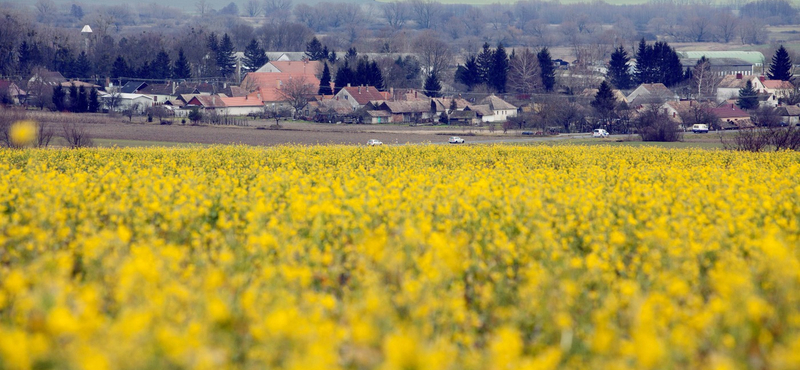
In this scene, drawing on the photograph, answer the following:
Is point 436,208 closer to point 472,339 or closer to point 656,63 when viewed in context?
point 472,339

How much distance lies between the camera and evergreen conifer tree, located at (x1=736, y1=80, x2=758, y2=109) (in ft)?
290

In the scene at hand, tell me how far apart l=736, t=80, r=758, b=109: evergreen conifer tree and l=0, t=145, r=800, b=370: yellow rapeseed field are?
3241 inches

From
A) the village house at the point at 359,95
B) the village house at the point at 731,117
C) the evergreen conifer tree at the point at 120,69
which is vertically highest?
the evergreen conifer tree at the point at 120,69

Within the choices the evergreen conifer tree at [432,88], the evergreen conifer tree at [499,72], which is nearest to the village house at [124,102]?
the evergreen conifer tree at [432,88]

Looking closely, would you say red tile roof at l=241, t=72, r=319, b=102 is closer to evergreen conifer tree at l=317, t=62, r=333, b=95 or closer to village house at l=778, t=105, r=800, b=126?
evergreen conifer tree at l=317, t=62, r=333, b=95

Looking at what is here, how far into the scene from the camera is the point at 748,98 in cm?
8944

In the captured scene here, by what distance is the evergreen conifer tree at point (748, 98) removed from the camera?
88438 mm

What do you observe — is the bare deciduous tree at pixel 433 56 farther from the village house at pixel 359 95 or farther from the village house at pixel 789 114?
the village house at pixel 789 114

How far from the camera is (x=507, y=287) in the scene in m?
8.42

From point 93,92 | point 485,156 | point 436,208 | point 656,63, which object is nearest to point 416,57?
point 656,63

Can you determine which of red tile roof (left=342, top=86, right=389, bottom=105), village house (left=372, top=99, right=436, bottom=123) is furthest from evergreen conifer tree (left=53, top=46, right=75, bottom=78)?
village house (left=372, top=99, right=436, bottom=123)

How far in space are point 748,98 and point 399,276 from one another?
91.8 metres

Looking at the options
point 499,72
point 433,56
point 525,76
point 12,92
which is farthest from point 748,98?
point 12,92

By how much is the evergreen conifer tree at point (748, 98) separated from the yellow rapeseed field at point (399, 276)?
270 ft
